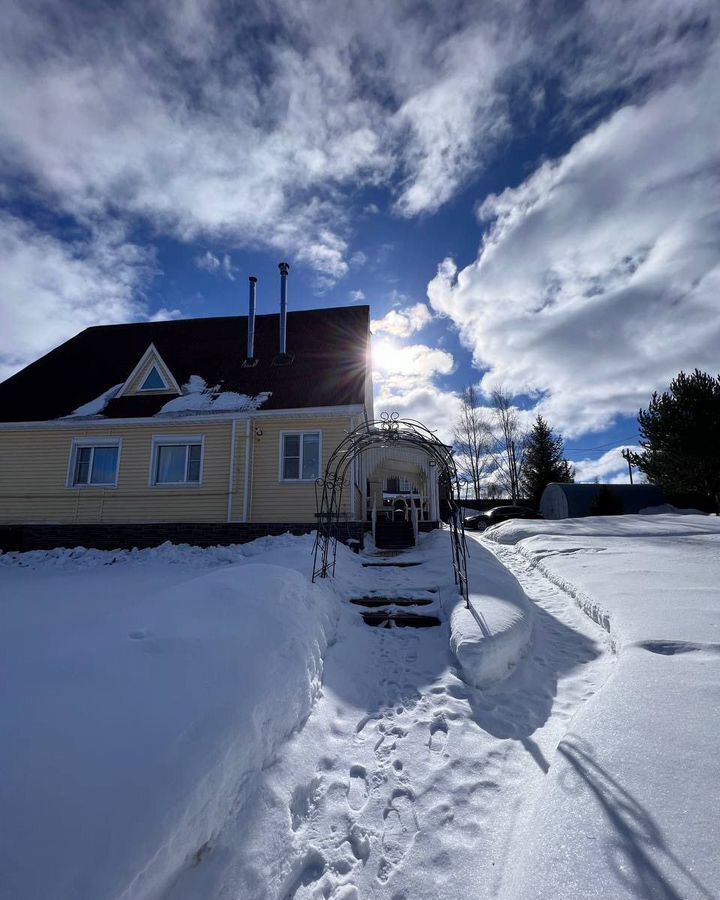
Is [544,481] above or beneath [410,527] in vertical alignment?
above

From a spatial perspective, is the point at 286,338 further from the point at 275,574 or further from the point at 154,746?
the point at 154,746

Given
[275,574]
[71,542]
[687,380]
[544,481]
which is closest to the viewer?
[275,574]

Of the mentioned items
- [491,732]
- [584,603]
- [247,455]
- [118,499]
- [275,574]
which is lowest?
[491,732]

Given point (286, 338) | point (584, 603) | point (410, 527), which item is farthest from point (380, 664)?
point (286, 338)

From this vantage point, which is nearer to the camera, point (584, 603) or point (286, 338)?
point (584, 603)

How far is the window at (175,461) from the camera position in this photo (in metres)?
11.9

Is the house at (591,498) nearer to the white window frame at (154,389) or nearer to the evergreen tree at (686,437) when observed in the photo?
the evergreen tree at (686,437)

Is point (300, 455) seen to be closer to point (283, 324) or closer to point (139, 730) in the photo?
point (283, 324)

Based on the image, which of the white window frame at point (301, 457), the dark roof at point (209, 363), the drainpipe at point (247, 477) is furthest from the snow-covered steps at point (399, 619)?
the dark roof at point (209, 363)

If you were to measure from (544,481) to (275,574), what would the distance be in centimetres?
2728

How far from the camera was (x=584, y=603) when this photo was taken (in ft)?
18.7

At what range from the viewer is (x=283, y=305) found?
46.4 ft

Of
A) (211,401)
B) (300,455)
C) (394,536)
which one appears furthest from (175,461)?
(394,536)

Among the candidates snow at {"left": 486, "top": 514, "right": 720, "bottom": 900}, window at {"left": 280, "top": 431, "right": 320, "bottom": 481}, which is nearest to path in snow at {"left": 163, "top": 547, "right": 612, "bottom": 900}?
snow at {"left": 486, "top": 514, "right": 720, "bottom": 900}
